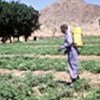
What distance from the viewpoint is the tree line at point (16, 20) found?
74.5m

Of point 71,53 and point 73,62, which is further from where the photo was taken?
point 71,53

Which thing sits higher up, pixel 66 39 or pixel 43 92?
pixel 66 39

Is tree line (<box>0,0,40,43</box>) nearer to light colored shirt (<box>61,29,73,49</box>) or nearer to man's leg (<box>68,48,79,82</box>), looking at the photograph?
light colored shirt (<box>61,29,73,49</box>)

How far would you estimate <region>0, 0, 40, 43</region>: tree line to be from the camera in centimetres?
7450

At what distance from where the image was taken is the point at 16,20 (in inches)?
2997

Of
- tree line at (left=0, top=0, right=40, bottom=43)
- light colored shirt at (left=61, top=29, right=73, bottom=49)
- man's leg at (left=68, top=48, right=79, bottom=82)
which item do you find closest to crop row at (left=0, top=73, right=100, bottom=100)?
man's leg at (left=68, top=48, right=79, bottom=82)

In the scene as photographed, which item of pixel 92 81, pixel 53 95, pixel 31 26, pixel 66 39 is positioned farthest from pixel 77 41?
pixel 31 26

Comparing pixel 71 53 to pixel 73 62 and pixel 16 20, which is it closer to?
pixel 73 62

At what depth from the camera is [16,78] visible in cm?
1522

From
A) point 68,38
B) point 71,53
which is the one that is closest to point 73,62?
point 71,53

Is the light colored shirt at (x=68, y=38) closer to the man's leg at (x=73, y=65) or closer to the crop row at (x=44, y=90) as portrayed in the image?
the man's leg at (x=73, y=65)

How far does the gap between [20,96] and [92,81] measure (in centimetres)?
371

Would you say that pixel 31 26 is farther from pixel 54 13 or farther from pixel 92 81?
pixel 54 13

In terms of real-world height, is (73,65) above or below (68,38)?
below
